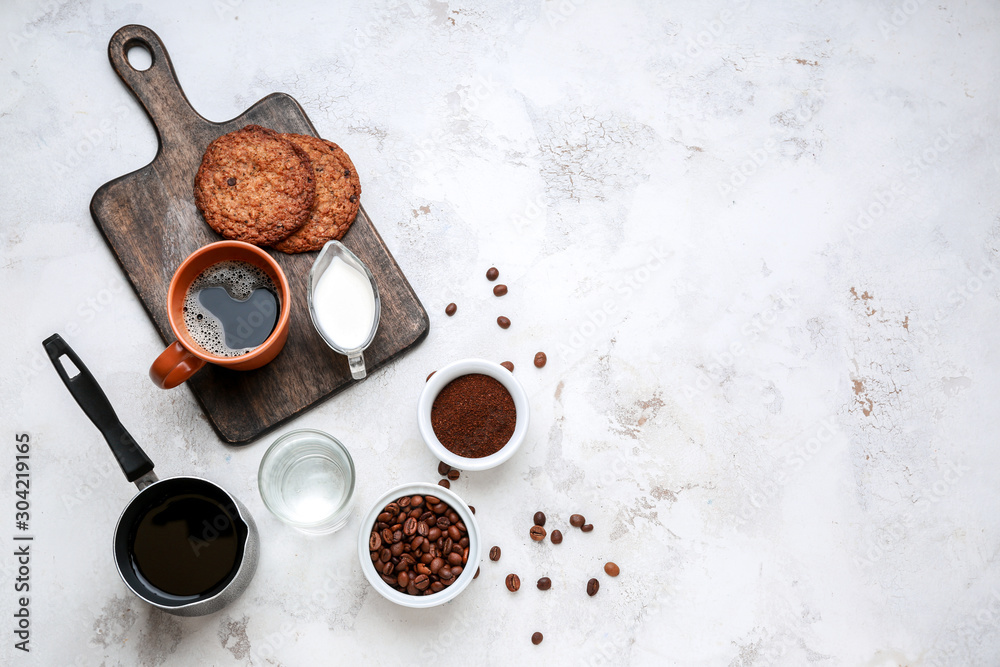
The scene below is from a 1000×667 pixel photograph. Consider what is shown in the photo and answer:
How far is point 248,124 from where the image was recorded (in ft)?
5.23

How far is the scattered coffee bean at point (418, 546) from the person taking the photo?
1457mm

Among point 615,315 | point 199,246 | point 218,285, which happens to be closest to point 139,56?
point 199,246

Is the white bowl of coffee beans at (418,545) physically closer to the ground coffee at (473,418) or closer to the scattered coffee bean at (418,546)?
the scattered coffee bean at (418,546)

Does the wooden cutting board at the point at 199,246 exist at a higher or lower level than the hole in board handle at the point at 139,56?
lower

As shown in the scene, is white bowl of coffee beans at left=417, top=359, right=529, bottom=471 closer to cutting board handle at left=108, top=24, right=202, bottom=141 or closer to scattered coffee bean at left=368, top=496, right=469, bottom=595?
scattered coffee bean at left=368, top=496, right=469, bottom=595

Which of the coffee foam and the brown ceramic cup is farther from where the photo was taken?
the coffee foam

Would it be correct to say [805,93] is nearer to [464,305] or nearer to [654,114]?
[654,114]

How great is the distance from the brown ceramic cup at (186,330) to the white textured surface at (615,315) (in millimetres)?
245

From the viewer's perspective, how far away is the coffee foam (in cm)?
144

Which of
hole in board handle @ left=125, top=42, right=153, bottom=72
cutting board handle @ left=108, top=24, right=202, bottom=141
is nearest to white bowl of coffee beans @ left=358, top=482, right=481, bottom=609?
cutting board handle @ left=108, top=24, right=202, bottom=141

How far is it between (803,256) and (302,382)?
142 cm

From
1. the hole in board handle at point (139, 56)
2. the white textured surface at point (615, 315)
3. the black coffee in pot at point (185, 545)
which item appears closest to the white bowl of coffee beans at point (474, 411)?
the white textured surface at point (615, 315)

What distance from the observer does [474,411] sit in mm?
1554

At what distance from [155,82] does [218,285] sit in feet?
1.96
